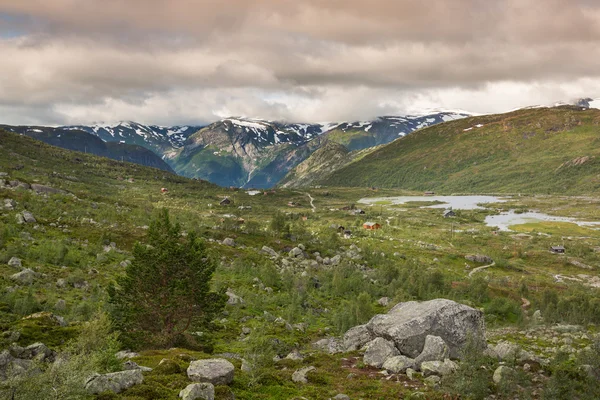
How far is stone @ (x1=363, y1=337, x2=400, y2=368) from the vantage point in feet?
95.7

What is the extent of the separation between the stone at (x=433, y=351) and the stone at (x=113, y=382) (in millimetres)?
18920

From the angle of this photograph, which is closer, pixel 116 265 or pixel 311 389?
pixel 311 389

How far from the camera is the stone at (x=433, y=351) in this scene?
91.7ft

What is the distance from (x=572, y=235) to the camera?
547 ft

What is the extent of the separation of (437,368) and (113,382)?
19.9m

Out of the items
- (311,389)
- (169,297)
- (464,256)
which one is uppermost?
(169,297)

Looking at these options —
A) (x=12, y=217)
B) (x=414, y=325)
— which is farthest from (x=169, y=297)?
(x=12, y=217)

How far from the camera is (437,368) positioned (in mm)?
25766

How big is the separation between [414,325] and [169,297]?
19.9 meters

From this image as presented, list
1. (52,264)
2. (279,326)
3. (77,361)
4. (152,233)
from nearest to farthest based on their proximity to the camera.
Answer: (77,361) < (152,233) < (279,326) < (52,264)

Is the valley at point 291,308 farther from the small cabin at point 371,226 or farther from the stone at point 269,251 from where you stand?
the small cabin at point 371,226

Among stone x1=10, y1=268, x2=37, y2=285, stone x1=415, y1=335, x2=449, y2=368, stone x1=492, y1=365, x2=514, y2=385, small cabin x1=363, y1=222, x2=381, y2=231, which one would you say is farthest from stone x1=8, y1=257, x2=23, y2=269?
small cabin x1=363, y1=222, x2=381, y2=231

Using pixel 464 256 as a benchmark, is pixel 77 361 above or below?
above

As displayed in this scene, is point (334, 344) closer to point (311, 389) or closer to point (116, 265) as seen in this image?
point (311, 389)
